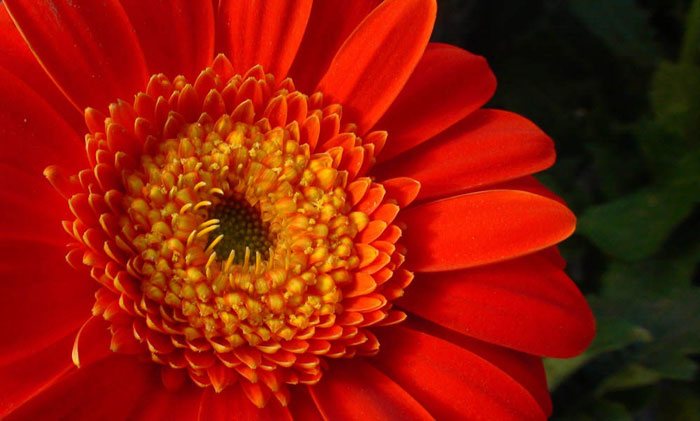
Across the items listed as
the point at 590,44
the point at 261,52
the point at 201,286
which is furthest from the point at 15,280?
the point at 590,44

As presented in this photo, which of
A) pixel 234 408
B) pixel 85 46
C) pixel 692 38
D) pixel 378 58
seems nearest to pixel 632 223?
pixel 692 38

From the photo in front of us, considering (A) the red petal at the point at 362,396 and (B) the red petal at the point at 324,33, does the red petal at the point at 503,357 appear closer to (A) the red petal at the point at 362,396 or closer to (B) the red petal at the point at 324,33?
(A) the red petal at the point at 362,396

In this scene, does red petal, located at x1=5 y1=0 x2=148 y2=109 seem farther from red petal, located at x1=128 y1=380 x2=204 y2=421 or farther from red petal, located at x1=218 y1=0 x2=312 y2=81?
red petal, located at x1=128 y1=380 x2=204 y2=421

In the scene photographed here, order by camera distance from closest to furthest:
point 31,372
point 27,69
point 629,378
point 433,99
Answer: point 31,372
point 27,69
point 433,99
point 629,378

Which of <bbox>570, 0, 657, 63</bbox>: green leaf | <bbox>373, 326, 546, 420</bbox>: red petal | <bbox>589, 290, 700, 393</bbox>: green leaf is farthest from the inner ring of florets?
<bbox>570, 0, 657, 63</bbox>: green leaf

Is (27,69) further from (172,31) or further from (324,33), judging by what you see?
(324,33)

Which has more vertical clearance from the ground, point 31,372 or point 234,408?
point 31,372

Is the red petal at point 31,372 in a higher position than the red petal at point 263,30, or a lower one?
Answer: lower

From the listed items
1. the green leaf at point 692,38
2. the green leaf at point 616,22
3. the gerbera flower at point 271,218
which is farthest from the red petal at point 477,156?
the green leaf at point 616,22
